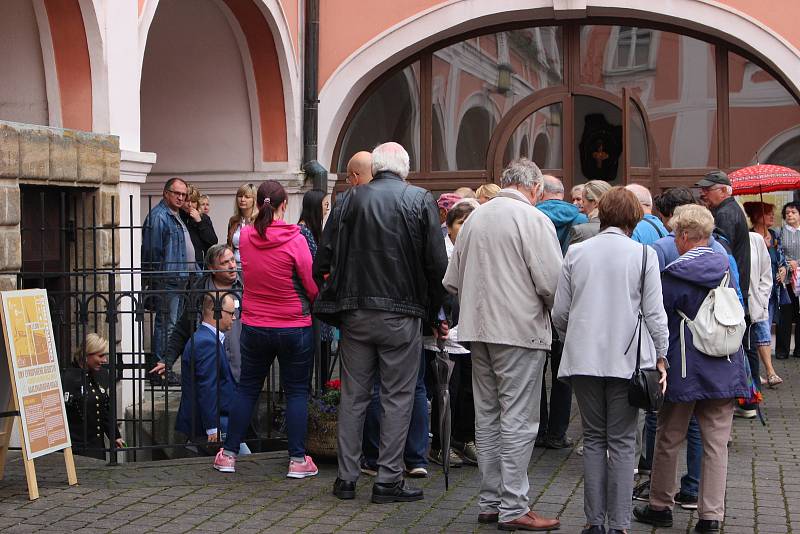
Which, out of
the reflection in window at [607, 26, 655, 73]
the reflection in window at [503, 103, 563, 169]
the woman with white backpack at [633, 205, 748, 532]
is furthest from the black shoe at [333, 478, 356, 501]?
the reflection in window at [607, 26, 655, 73]

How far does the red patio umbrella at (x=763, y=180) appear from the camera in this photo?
11617 mm

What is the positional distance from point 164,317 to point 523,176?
8.44ft

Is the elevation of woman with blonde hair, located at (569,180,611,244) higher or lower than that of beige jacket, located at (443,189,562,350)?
higher

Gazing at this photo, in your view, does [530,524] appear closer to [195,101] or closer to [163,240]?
[163,240]

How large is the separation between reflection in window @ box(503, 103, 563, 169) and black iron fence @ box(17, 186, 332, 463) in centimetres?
574

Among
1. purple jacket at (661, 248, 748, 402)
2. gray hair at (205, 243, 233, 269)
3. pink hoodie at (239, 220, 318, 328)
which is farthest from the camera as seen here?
gray hair at (205, 243, 233, 269)

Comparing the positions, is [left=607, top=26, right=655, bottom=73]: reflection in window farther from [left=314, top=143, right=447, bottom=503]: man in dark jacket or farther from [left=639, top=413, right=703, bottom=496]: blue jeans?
[left=639, top=413, right=703, bottom=496]: blue jeans

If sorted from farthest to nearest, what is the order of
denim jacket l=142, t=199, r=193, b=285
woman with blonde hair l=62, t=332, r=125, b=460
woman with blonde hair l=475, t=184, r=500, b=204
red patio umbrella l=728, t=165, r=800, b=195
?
red patio umbrella l=728, t=165, r=800, b=195
denim jacket l=142, t=199, r=193, b=285
woman with blonde hair l=475, t=184, r=500, b=204
woman with blonde hair l=62, t=332, r=125, b=460

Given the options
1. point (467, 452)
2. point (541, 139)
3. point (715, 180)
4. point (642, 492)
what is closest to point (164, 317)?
point (467, 452)

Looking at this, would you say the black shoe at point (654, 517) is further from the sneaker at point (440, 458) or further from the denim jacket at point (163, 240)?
the denim jacket at point (163, 240)

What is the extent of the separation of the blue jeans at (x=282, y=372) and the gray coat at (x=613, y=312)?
1.83 meters

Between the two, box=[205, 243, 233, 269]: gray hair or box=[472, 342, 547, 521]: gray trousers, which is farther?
box=[205, 243, 233, 269]: gray hair

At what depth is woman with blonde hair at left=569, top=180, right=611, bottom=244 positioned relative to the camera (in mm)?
7656

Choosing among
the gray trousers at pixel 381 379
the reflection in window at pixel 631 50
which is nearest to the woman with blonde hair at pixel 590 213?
the gray trousers at pixel 381 379
